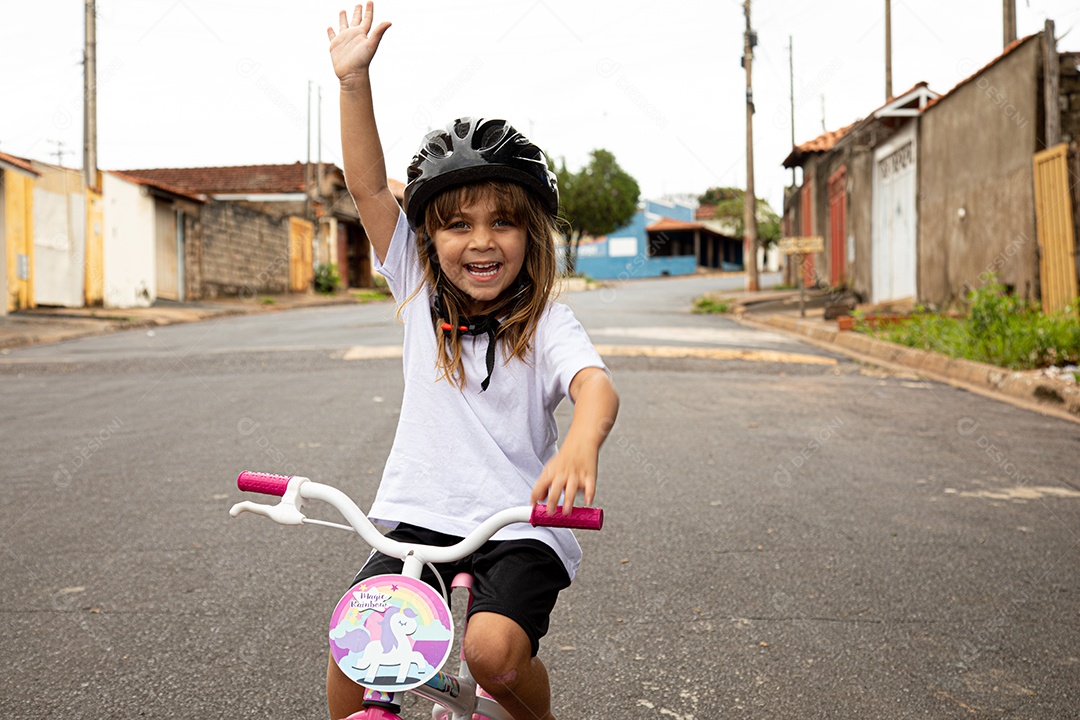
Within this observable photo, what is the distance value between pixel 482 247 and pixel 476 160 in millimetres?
176

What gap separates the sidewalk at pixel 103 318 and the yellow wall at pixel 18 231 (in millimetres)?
361

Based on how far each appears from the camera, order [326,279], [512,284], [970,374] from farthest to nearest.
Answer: [326,279]
[970,374]
[512,284]

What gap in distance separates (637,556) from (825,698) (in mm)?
1455

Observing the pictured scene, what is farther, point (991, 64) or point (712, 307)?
point (712, 307)

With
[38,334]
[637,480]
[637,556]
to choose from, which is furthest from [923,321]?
[38,334]

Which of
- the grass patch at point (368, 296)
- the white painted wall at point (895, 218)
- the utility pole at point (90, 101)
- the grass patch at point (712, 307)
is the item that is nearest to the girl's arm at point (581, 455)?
the white painted wall at point (895, 218)

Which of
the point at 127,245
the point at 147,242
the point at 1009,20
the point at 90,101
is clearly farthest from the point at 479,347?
the point at 147,242

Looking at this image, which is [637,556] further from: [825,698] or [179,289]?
[179,289]

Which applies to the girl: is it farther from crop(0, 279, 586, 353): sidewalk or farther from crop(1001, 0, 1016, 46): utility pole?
crop(1001, 0, 1016, 46): utility pole

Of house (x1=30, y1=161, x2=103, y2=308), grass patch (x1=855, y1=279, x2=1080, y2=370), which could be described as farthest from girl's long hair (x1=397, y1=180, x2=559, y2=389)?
house (x1=30, y1=161, x2=103, y2=308)

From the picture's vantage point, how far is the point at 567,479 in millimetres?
1638

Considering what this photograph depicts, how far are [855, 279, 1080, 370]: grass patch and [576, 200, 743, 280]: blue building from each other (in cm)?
4519

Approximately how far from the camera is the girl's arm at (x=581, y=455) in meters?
1.63

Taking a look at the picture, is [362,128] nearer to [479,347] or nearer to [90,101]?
[479,347]
